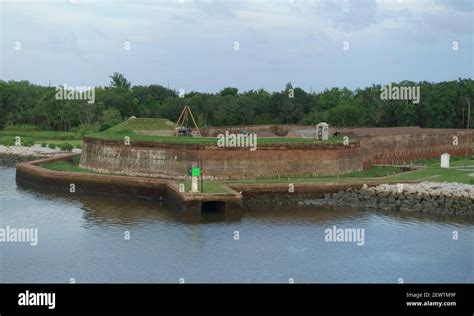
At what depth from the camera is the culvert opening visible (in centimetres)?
3133

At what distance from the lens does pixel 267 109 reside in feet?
253

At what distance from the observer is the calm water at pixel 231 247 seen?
22.1 m

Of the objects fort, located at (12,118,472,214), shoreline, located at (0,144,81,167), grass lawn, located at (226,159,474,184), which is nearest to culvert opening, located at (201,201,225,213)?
fort, located at (12,118,472,214)

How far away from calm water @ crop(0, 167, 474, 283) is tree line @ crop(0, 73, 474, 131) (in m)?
33.3

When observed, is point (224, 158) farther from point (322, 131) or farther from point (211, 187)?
point (322, 131)

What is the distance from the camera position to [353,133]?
168 ft

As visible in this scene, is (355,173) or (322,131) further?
(322,131)

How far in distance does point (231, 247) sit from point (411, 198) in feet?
37.7

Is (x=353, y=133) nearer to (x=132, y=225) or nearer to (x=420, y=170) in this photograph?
(x=420, y=170)

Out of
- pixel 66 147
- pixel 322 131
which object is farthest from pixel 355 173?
pixel 66 147
